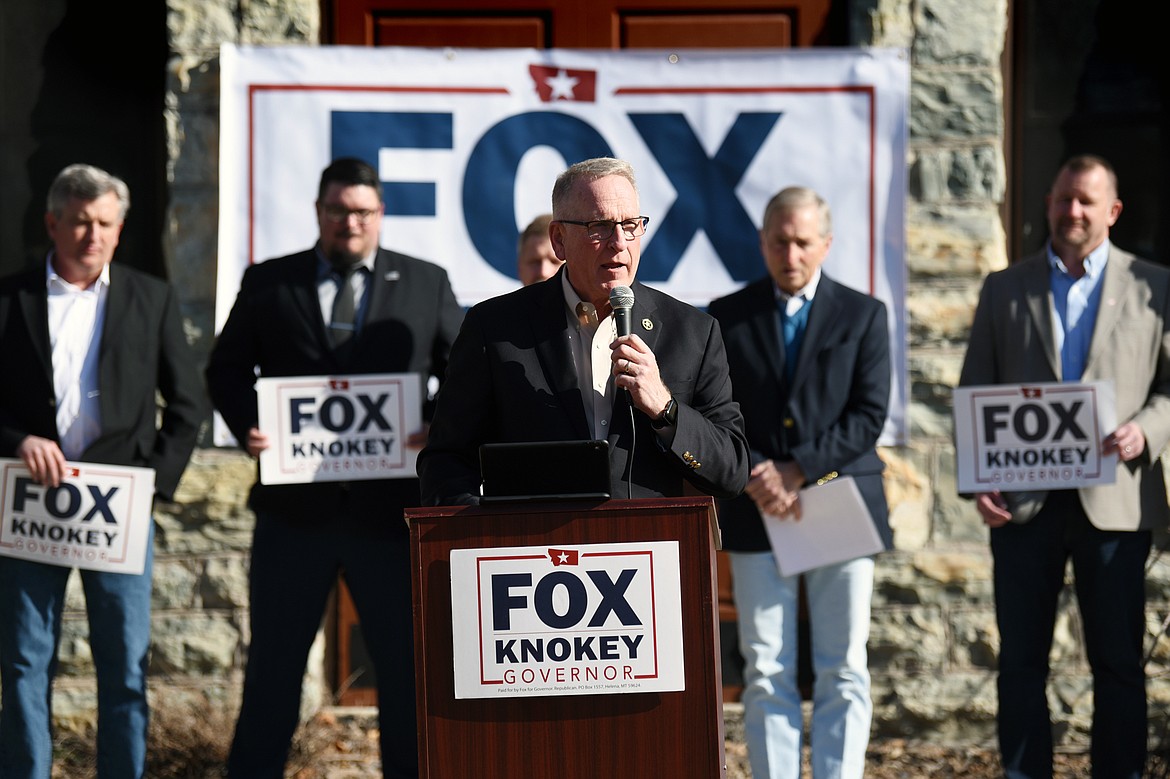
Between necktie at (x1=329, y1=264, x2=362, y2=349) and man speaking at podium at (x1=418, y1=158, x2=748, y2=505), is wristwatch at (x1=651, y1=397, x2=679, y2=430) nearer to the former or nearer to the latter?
man speaking at podium at (x1=418, y1=158, x2=748, y2=505)

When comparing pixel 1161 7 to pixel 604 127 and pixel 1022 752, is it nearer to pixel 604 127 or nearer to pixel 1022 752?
pixel 604 127

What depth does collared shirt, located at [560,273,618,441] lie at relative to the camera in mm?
3613

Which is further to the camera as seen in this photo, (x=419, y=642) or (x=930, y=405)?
(x=930, y=405)

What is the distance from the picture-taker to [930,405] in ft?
21.7

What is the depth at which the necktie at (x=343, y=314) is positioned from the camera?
5.32 m

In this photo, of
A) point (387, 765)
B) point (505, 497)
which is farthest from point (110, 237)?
point (505, 497)


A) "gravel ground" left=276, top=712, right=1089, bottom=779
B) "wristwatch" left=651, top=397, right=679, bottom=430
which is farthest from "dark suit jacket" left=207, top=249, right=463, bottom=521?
"wristwatch" left=651, top=397, right=679, bottom=430

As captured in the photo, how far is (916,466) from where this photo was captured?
6621mm

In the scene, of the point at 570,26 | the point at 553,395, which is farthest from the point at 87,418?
the point at 570,26

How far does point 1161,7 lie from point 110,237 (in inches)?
189

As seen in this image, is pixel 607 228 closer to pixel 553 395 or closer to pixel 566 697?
pixel 553 395

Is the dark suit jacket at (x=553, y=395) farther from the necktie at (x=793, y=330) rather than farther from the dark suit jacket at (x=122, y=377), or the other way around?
→ the dark suit jacket at (x=122, y=377)

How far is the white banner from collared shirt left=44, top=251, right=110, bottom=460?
1.12 m

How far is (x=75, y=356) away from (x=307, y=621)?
1284 mm
